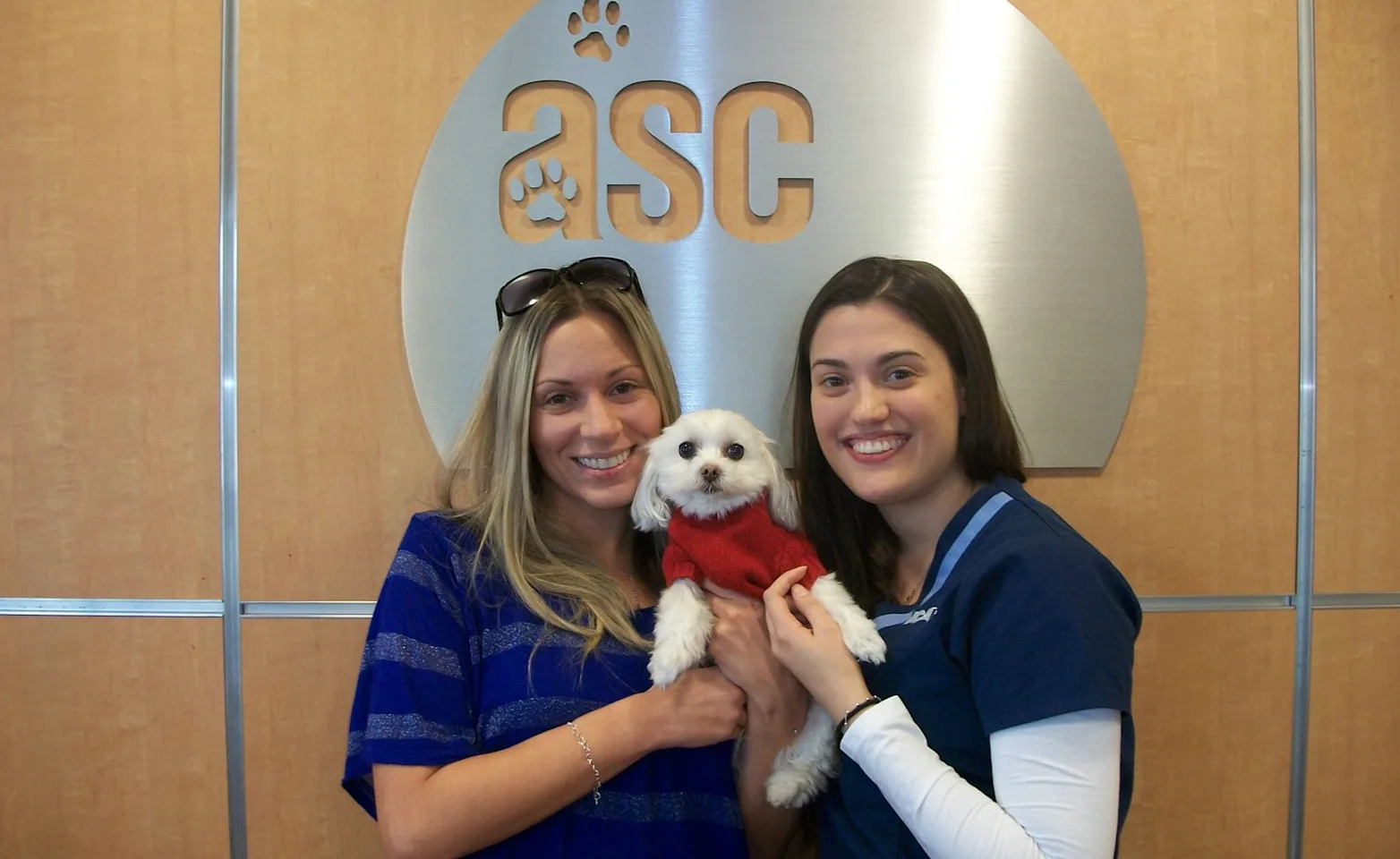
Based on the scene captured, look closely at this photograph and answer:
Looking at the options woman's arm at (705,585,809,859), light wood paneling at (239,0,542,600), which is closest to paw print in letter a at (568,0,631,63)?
light wood paneling at (239,0,542,600)

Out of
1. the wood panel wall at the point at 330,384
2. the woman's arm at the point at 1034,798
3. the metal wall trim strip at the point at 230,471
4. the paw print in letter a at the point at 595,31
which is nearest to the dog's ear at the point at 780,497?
the woman's arm at the point at 1034,798

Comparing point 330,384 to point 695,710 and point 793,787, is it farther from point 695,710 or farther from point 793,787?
point 793,787

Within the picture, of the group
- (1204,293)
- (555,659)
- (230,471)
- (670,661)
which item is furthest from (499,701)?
(1204,293)

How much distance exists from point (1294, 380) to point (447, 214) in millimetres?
1863

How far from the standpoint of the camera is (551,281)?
1262mm

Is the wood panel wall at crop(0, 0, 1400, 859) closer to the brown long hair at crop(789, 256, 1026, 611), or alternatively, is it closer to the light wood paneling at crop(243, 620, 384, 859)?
the light wood paneling at crop(243, 620, 384, 859)

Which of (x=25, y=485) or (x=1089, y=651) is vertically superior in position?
(x=25, y=485)

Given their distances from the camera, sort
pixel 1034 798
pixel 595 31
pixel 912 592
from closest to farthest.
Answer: pixel 1034 798 < pixel 912 592 < pixel 595 31

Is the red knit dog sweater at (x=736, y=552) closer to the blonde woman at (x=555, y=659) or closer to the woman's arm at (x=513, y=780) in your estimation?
the blonde woman at (x=555, y=659)

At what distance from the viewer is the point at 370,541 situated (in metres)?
1.58

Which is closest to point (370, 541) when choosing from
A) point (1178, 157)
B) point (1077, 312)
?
point (1077, 312)

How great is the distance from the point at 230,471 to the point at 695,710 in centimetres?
114

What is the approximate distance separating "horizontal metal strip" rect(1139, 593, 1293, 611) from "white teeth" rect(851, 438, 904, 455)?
89 centimetres

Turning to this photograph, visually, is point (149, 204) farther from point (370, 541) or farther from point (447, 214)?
point (370, 541)
